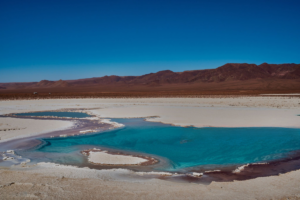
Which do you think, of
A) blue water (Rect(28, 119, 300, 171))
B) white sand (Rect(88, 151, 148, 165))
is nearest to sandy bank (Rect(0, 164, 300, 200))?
white sand (Rect(88, 151, 148, 165))

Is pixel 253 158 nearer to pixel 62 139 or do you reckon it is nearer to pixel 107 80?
pixel 62 139

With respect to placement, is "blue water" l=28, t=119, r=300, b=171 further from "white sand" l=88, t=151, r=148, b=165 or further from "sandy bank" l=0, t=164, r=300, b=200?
"sandy bank" l=0, t=164, r=300, b=200

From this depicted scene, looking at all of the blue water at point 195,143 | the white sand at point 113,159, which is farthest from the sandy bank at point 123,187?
the blue water at point 195,143

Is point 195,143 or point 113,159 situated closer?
point 113,159

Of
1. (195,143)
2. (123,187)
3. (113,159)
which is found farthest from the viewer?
(195,143)

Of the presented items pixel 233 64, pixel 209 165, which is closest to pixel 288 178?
pixel 209 165

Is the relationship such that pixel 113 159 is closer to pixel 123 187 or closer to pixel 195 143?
pixel 123 187

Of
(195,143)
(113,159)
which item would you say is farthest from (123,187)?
(195,143)
